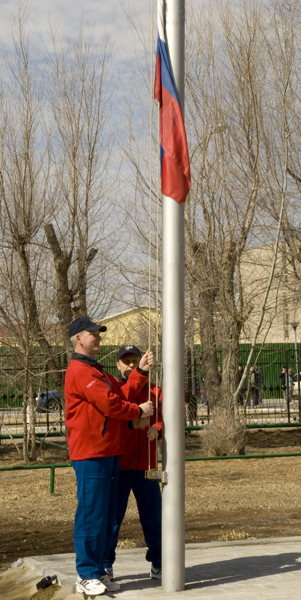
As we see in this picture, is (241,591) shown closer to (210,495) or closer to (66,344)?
(210,495)

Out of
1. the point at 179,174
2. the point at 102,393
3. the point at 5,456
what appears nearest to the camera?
the point at 102,393

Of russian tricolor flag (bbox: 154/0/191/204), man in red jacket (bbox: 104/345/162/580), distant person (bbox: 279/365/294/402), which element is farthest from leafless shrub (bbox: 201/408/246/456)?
russian tricolor flag (bbox: 154/0/191/204)

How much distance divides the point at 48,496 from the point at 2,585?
4.45 m

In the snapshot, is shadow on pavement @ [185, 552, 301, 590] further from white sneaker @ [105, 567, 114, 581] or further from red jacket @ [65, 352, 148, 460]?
red jacket @ [65, 352, 148, 460]

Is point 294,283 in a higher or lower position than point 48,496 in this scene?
higher

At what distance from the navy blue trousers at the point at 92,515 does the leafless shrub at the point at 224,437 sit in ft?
28.2

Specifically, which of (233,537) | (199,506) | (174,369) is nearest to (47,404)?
(199,506)

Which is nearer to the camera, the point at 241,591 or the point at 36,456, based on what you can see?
the point at 241,591

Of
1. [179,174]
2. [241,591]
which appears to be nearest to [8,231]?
[179,174]

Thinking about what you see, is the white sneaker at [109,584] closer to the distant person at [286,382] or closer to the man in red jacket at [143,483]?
the man in red jacket at [143,483]

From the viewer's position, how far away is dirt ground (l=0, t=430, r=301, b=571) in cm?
750

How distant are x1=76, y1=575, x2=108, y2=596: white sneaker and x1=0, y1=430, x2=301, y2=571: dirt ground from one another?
6.80ft

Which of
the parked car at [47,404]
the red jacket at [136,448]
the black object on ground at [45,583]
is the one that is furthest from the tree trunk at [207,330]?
the black object on ground at [45,583]

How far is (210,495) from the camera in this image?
9.78 m
